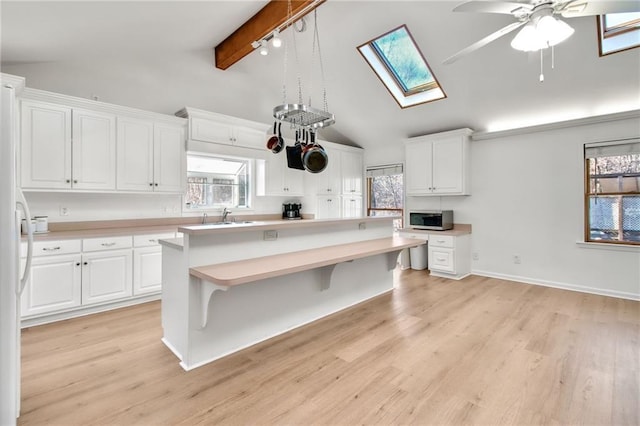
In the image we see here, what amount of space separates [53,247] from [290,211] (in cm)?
346

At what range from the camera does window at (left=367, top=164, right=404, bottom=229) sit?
6.19 m

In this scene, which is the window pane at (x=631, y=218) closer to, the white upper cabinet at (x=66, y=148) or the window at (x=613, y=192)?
the window at (x=613, y=192)

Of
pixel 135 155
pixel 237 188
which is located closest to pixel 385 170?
pixel 237 188

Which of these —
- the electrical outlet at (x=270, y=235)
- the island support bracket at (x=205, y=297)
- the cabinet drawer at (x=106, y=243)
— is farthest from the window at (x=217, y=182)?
the island support bracket at (x=205, y=297)

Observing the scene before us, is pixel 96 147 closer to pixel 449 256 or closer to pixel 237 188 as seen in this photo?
pixel 237 188

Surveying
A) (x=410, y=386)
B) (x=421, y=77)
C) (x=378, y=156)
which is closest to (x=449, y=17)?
(x=421, y=77)

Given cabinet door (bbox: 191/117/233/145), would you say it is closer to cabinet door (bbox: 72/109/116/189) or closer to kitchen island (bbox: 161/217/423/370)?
cabinet door (bbox: 72/109/116/189)

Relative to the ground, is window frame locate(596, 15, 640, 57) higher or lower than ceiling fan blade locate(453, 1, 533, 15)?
higher

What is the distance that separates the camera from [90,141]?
3416mm

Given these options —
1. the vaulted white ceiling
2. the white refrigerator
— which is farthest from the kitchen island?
the vaulted white ceiling

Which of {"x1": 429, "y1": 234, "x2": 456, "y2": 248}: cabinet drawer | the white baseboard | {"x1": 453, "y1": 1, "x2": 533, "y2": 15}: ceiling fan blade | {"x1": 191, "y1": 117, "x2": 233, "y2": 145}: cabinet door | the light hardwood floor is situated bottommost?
the light hardwood floor

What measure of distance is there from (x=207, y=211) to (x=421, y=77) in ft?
12.5

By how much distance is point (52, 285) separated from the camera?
301 cm

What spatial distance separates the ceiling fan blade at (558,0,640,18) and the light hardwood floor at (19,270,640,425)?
2.36 metres
